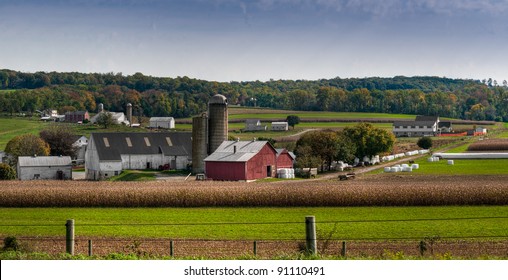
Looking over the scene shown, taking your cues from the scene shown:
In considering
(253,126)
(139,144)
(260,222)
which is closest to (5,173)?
(139,144)

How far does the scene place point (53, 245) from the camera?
2244 cm

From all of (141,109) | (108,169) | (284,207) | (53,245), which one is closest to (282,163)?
(108,169)

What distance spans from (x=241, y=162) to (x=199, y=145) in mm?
8076

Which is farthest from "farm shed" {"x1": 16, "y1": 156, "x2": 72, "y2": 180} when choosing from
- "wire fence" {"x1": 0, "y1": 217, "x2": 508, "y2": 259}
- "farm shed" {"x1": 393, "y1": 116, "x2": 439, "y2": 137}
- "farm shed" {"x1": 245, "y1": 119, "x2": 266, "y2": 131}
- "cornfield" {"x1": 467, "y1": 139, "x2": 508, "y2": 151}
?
"farm shed" {"x1": 393, "y1": 116, "x2": 439, "y2": 137}

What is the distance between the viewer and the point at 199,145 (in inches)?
2434

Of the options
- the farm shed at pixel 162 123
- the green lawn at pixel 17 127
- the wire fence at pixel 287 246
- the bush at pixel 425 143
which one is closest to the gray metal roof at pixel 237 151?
the wire fence at pixel 287 246

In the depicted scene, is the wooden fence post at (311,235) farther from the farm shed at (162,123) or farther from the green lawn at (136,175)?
the farm shed at (162,123)

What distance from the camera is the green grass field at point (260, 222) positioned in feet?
85.4

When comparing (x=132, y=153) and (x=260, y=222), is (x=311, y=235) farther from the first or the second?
(x=132, y=153)

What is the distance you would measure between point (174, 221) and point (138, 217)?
8.48 feet

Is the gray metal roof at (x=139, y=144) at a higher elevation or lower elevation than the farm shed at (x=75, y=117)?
lower

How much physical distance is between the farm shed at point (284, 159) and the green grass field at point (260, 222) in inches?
975

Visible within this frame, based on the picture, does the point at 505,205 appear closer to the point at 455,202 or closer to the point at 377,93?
the point at 455,202

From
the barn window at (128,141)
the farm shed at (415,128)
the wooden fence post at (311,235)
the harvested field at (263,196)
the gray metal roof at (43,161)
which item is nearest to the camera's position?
the wooden fence post at (311,235)
